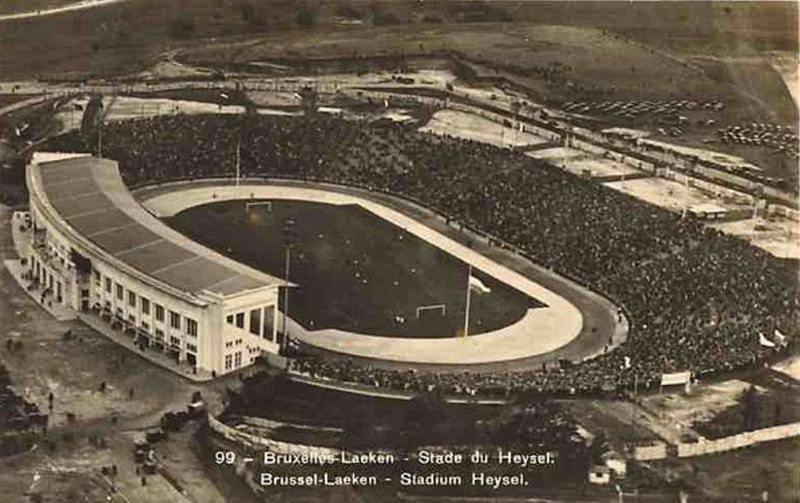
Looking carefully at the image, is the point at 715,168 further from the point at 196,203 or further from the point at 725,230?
the point at 196,203

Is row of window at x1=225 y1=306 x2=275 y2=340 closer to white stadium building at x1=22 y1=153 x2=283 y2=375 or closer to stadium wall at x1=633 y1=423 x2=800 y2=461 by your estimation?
white stadium building at x1=22 y1=153 x2=283 y2=375

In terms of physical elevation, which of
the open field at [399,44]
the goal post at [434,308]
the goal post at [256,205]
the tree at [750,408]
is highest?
the open field at [399,44]

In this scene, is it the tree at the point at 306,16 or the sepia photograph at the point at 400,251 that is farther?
the tree at the point at 306,16

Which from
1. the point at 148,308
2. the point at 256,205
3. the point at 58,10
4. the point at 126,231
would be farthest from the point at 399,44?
the point at 148,308

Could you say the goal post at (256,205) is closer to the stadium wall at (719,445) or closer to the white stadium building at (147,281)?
the white stadium building at (147,281)

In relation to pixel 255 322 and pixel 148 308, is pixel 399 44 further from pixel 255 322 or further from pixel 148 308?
pixel 255 322

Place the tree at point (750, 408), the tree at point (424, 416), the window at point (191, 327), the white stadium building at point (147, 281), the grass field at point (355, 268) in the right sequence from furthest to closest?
1. the grass field at point (355, 268)
2. the window at point (191, 327)
3. the white stadium building at point (147, 281)
4. the tree at point (750, 408)
5. the tree at point (424, 416)

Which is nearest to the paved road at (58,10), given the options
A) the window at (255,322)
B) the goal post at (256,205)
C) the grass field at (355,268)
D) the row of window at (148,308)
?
the grass field at (355,268)
